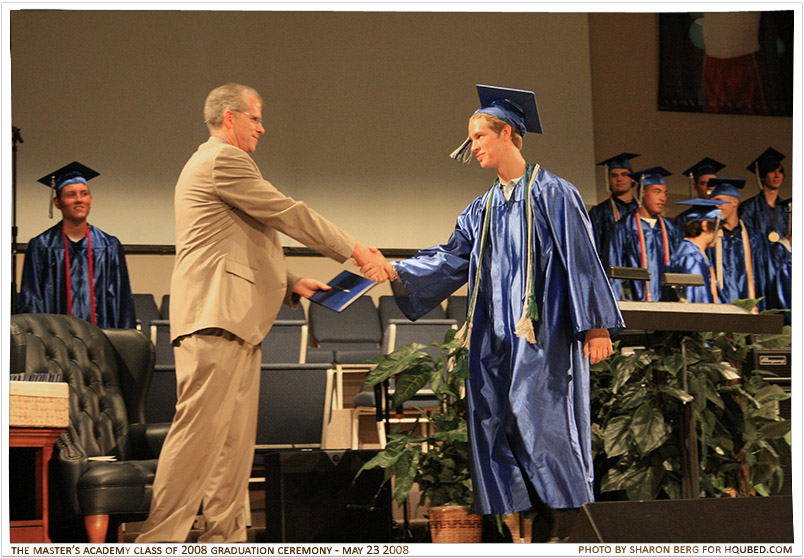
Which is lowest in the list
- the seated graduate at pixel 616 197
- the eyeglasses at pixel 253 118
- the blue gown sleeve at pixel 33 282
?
the blue gown sleeve at pixel 33 282

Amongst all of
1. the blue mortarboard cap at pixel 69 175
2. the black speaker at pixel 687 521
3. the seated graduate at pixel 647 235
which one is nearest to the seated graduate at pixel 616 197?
the seated graduate at pixel 647 235

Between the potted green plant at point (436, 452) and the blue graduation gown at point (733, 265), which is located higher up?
the blue graduation gown at point (733, 265)

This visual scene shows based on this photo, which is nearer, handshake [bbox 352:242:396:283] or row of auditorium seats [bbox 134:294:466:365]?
handshake [bbox 352:242:396:283]

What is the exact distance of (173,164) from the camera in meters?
7.33

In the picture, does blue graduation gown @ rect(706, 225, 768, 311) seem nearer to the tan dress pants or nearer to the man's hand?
the man's hand

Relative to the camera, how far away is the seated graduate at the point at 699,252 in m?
5.43

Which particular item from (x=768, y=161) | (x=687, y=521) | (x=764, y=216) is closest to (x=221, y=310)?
(x=687, y=521)

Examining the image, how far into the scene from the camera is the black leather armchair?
3.12m

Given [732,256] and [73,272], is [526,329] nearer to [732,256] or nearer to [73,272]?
[73,272]

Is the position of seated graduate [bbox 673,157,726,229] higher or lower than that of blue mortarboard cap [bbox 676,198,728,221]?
higher

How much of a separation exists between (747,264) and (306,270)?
11.5ft

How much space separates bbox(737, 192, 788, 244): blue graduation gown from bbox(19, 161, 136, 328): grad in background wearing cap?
526 centimetres

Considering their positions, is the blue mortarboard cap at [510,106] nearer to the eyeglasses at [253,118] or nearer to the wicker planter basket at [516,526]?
the eyeglasses at [253,118]

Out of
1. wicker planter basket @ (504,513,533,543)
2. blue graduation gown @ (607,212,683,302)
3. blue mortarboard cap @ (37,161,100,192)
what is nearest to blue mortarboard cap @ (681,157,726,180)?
blue graduation gown @ (607,212,683,302)
